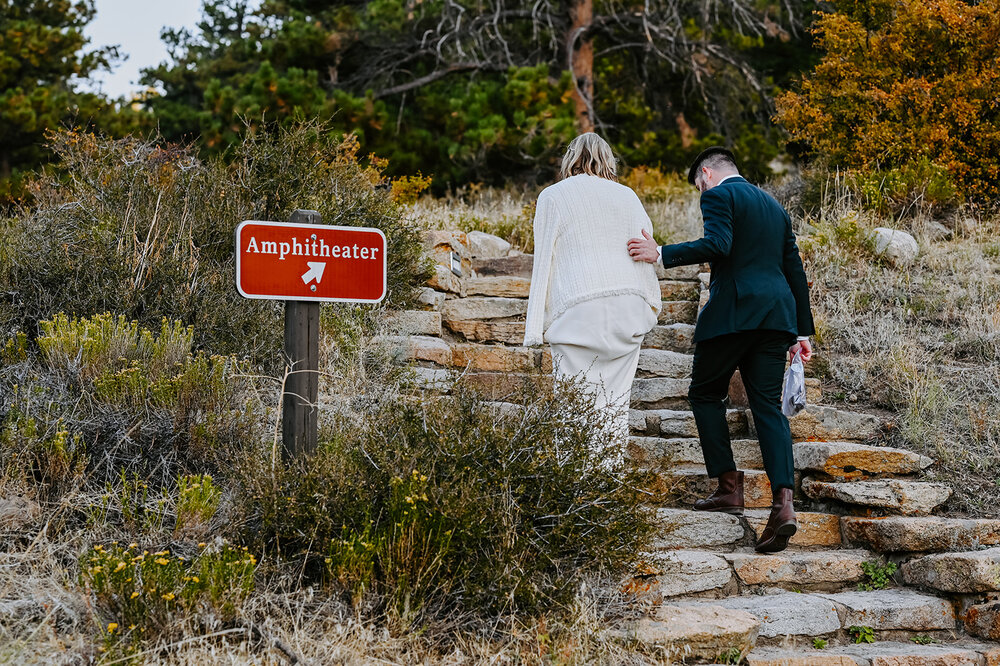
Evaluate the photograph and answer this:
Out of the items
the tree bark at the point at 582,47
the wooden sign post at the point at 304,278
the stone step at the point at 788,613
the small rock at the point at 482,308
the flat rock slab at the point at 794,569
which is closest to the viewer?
the wooden sign post at the point at 304,278

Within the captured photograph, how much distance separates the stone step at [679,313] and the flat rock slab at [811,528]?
2.50 meters

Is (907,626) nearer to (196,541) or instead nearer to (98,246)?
(196,541)

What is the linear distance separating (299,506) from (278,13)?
1446 cm

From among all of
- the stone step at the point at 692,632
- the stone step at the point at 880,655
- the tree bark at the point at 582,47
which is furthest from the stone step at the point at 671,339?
the tree bark at the point at 582,47

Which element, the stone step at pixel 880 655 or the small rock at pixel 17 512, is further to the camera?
the stone step at pixel 880 655

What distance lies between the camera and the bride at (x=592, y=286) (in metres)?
4.01

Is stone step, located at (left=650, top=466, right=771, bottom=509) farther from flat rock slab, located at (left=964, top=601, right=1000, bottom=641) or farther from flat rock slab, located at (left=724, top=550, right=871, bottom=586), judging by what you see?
flat rock slab, located at (left=964, top=601, right=1000, bottom=641)

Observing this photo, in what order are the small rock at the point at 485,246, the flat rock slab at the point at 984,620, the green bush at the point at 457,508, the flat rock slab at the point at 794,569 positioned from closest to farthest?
the green bush at the point at 457,508 → the flat rock slab at the point at 984,620 → the flat rock slab at the point at 794,569 → the small rock at the point at 485,246

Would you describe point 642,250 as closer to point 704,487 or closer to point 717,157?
point 717,157

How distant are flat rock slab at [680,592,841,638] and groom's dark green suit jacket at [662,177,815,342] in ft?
3.94

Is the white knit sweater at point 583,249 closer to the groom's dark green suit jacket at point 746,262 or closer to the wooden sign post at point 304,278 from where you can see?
the groom's dark green suit jacket at point 746,262

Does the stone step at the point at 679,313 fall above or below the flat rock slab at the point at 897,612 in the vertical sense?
above

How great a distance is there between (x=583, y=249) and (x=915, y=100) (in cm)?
644

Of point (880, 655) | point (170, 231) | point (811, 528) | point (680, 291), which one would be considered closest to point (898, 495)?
point (811, 528)
